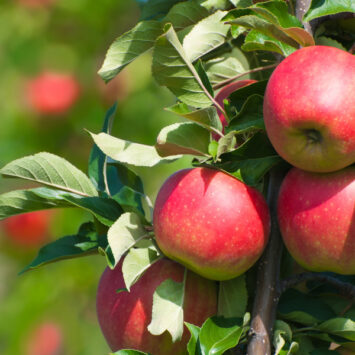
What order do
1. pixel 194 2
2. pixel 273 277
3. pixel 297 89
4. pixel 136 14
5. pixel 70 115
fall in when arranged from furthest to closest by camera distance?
pixel 136 14 < pixel 70 115 < pixel 194 2 < pixel 273 277 < pixel 297 89

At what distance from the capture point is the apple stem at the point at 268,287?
0.94 m

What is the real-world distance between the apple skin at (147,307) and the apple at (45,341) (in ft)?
3.74

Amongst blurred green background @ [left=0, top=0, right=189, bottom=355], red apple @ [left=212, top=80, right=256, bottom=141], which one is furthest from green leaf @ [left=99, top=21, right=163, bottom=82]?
blurred green background @ [left=0, top=0, right=189, bottom=355]

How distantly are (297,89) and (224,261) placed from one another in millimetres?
270

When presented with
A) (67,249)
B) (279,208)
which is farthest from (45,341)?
(279,208)

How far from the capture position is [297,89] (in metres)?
0.87

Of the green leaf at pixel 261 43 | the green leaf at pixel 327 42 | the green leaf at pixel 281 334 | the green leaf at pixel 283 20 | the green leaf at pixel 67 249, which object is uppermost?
the green leaf at pixel 283 20

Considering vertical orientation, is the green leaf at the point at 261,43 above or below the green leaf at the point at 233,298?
above

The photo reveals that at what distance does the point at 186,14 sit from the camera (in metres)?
1.15

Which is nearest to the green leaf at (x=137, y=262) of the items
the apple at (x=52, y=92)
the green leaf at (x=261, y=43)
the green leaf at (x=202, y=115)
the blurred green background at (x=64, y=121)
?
the green leaf at (x=202, y=115)

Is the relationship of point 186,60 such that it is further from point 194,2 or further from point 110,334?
point 110,334

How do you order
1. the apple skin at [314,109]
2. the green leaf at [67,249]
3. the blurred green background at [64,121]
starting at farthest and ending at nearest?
the blurred green background at [64,121], the green leaf at [67,249], the apple skin at [314,109]

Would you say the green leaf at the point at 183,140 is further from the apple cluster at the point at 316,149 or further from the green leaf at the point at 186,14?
the green leaf at the point at 186,14

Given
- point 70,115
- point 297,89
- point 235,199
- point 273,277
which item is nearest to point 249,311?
point 273,277
